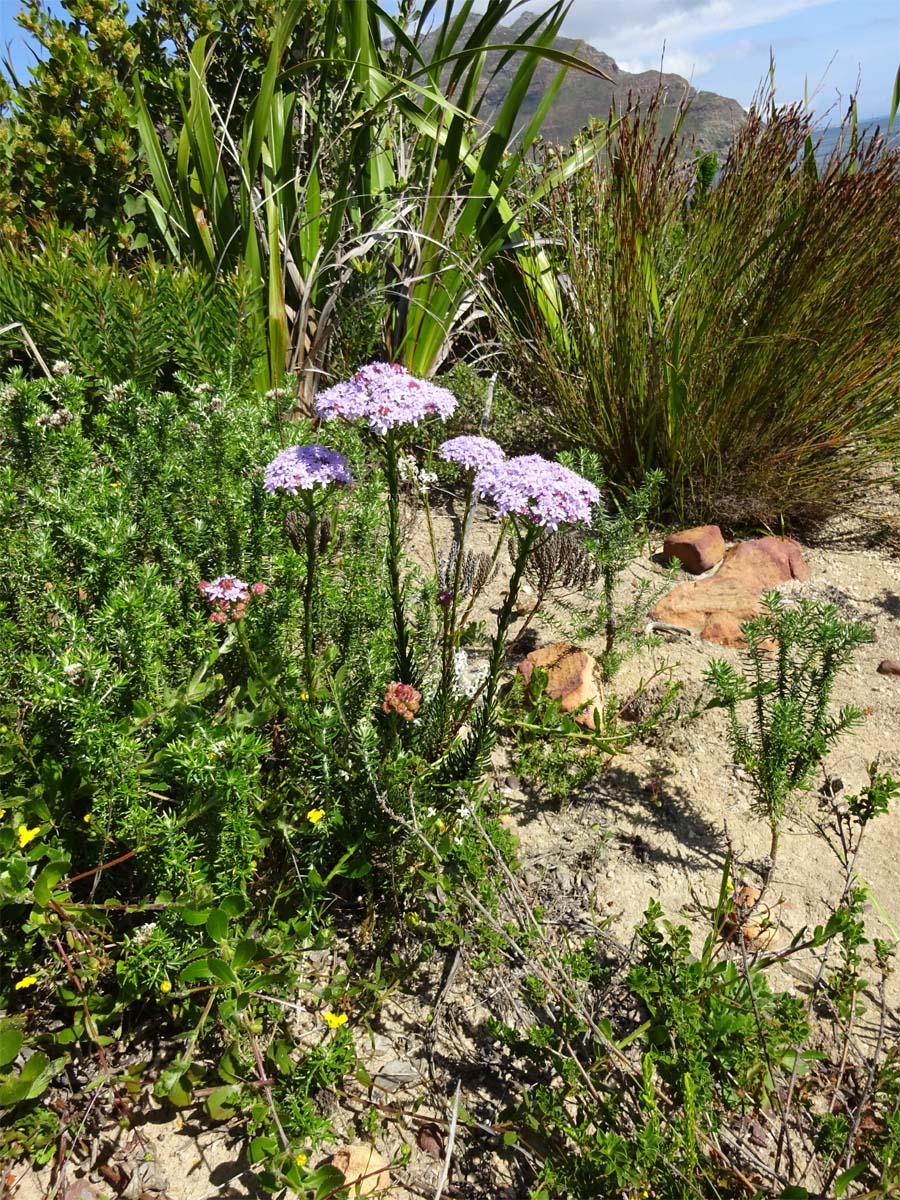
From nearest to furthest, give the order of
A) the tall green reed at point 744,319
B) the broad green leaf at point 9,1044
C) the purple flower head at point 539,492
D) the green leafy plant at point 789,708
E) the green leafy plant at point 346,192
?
the broad green leaf at point 9,1044, the purple flower head at point 539,492, the green leafy plant at point 789,708, the tall green reed at point 744,319, the green leafy plant at point 346,192

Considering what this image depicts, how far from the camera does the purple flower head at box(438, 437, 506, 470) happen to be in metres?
1.67

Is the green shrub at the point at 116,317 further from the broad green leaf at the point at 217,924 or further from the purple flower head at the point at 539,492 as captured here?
the broad green leaf at the point at 217,924

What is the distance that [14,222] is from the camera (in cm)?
397

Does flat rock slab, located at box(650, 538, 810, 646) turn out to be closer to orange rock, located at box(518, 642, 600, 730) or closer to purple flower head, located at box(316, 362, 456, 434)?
orange rock, located at box(518, 642, 600, 730)

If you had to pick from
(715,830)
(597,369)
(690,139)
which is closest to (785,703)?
(715,830)

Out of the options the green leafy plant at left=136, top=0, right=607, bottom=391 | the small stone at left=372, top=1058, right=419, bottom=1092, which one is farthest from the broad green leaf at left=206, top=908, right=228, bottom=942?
the green leafy plant at left=136, top=0, right=607, bottom=391

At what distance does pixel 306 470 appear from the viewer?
1557 mm

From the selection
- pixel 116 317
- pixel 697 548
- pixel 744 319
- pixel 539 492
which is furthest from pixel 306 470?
pixel 744 319

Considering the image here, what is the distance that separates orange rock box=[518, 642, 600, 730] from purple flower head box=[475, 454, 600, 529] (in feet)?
3.21

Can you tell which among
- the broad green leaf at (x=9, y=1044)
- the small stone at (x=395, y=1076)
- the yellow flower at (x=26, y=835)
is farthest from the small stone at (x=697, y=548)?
the broad green leaf at (x=9, y=1044)

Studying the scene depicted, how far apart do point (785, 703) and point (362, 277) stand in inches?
128

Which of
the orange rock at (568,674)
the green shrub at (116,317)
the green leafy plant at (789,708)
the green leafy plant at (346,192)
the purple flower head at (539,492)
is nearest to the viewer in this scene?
the purple flower head at (539,492)

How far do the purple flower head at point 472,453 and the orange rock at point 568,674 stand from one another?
3.13 feet

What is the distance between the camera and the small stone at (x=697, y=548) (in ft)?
10.9
